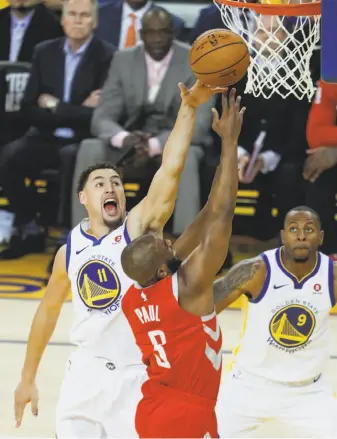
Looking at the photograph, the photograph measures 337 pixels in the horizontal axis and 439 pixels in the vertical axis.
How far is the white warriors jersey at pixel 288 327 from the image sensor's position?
17.1 feet

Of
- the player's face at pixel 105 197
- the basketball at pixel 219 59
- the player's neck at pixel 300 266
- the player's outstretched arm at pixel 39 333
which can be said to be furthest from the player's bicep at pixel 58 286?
the player's neck at pixel 300 266

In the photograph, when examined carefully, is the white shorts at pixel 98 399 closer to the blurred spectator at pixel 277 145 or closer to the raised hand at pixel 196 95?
the raised hand at pixel 196 95

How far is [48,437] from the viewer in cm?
553

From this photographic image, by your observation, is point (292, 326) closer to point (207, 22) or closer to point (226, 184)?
point (226, 184)

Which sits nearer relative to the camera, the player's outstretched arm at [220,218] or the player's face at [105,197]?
the player's outstretched arm at [220,218]

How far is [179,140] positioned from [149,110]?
4080 mm

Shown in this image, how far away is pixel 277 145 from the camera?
27.8 ft

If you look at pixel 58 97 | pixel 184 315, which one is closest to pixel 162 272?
pixel 184 315

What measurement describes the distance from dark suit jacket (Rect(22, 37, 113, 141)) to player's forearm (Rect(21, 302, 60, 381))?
4.23 metres

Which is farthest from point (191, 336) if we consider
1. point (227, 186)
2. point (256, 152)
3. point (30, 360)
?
point (256, 152)

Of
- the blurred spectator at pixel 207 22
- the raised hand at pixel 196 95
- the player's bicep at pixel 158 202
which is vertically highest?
the blurred spectator at pixel 207 22

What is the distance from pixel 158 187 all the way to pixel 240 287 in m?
0.85

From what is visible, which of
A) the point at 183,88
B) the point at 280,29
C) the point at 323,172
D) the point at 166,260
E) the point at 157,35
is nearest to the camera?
the point at 166,260

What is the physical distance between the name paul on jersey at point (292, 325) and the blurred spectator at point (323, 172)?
2.90m
